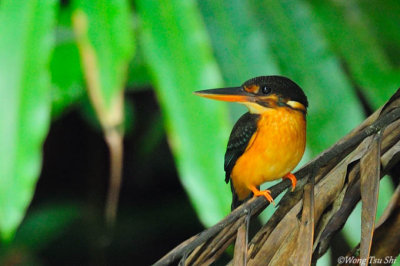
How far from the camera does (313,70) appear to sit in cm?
157

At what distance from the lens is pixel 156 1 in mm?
1326

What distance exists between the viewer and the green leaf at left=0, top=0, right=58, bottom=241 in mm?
1131

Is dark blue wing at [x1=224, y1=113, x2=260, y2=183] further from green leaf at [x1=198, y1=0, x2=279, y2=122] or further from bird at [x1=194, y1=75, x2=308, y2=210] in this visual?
green leaf at [x1=198, y1=0, x2=279, y2=122]

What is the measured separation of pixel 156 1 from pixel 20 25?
248 millimetres

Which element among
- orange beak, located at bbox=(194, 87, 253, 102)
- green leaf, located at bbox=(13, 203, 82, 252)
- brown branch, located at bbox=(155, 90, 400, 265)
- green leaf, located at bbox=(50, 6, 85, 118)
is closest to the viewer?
brown branch, located at bbox=(155, 90, 400, 265)

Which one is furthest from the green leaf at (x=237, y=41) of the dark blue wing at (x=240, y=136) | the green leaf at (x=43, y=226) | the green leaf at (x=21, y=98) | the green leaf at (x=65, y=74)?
the green leaf at (x=43, y=226)

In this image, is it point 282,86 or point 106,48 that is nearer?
point 106,48

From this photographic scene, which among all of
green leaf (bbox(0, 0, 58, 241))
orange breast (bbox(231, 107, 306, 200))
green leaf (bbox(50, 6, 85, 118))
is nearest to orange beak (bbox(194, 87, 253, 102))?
orange breast (bbox(231, 107, 306, 200))

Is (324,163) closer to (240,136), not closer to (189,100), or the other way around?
(189,100)

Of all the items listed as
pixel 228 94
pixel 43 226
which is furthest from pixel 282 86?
pixel 43 226

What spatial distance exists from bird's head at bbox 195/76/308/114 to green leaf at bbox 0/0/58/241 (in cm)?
42

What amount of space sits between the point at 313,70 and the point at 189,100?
0.44 m

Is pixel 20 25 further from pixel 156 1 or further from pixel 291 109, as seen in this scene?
pixel 291 109

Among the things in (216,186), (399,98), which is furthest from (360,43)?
(216,186)
